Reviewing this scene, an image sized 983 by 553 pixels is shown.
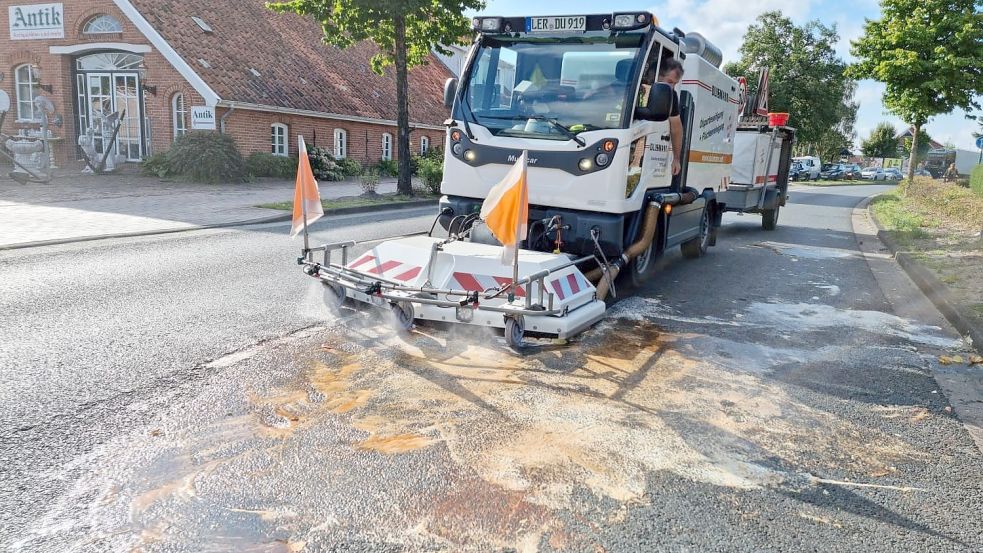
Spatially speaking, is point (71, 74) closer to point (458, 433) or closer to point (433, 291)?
point (433, 291)

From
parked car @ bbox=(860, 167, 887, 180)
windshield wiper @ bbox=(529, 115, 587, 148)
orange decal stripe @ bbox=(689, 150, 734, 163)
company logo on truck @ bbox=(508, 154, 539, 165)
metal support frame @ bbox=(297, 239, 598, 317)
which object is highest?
windshield wiper @ bbox=(529, 115, 587, 148)

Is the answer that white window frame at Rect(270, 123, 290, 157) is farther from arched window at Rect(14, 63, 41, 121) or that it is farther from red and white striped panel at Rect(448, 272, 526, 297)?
red and white striped panel at Rect(448, 272, 526, 297)

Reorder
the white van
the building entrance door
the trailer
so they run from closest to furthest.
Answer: the trailer < the building entrance door < the white van

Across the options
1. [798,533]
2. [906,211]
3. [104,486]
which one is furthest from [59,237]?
[906,211]

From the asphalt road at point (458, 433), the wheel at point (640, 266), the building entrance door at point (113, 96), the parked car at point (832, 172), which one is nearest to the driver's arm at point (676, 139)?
the wheel at point (640, 266)

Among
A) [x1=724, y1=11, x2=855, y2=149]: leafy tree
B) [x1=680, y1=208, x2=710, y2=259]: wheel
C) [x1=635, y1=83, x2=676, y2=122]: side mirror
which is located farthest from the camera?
[x1=724, y1=11, x2=855, y2=149]: leafy tree

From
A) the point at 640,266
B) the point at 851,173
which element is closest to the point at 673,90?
the point at 640,266

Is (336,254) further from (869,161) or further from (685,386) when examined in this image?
(869,161)

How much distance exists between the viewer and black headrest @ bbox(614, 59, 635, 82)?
6762 mm

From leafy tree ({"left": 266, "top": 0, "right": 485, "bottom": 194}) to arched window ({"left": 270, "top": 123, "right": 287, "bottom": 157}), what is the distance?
5665 mm

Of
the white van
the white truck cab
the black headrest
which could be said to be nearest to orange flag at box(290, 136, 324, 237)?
the white truck cab

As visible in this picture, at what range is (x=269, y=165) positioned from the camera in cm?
2233

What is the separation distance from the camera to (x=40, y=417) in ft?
12.7

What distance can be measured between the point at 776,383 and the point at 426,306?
2518 millimetres
